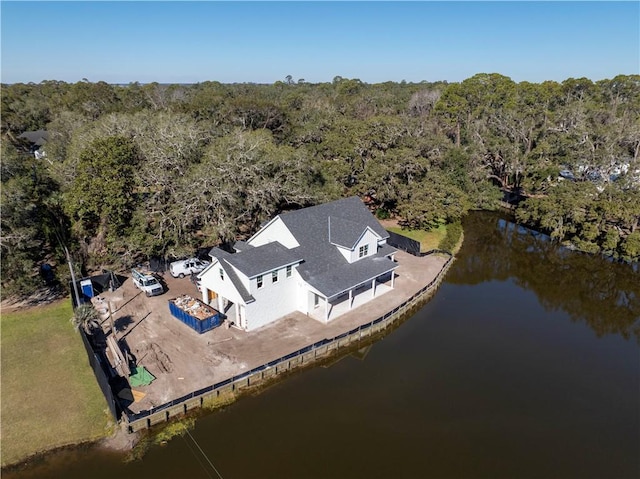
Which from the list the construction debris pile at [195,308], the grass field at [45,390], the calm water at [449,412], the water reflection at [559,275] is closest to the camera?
the calm water at [449,412]

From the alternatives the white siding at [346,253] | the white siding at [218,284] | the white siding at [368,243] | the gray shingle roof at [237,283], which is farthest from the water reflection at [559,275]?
the white siding at [218,284]

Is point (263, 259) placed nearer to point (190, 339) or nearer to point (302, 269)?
point (302, 269)

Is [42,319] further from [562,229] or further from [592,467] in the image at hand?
[562,229]

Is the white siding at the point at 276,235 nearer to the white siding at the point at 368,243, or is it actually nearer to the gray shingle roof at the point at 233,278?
the white siding at the point at 368,243

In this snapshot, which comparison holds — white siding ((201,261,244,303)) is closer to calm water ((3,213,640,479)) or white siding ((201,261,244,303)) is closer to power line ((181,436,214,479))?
calm water ((3,213,640,479))

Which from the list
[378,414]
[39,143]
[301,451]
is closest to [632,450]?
[378,414]

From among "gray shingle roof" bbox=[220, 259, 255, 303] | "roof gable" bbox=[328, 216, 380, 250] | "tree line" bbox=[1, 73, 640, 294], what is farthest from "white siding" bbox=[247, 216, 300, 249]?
"gray shingle roof" bbox=[220, 259, 255, 303]

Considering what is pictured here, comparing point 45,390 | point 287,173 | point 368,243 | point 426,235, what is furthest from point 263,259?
point 426,235
